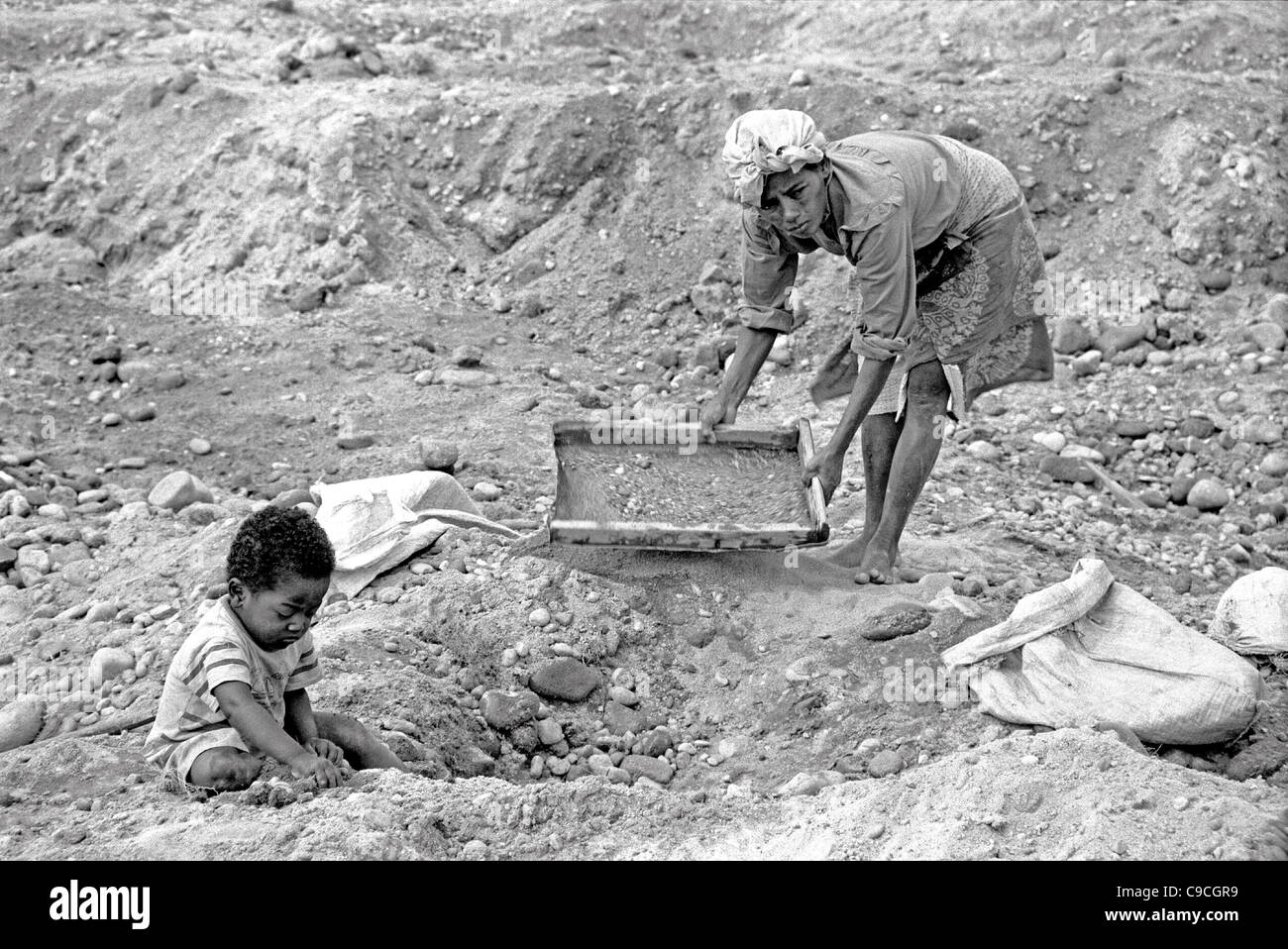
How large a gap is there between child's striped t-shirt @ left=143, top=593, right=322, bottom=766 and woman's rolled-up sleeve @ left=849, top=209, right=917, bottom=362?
5.50ft

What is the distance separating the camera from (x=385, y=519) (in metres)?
4.35

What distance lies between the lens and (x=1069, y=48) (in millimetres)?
8250

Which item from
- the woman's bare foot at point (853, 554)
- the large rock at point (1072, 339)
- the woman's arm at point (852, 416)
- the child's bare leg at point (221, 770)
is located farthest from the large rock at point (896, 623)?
the large rock at point (1072, 339)

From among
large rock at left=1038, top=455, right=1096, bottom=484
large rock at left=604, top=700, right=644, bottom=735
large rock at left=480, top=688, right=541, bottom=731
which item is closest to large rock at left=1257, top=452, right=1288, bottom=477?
large rock at left=1038, top=455, right=1096, bottom=484

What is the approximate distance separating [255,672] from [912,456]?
2037mm

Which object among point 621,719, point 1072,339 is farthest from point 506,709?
point 1072,339

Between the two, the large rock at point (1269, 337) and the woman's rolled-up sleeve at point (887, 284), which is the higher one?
the woman's rolled-up sleeve at point (887, 284)

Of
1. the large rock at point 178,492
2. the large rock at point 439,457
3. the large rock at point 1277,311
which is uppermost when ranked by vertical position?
the large rock at point 1277,311

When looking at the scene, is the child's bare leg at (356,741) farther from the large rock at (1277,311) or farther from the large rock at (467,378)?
the large rock at (1277,311)

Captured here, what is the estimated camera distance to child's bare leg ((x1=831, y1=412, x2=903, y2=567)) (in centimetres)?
422

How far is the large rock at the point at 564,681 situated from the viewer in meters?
3.74

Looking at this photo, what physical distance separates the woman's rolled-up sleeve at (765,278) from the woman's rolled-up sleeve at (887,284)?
1.07ft

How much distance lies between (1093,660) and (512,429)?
280cm

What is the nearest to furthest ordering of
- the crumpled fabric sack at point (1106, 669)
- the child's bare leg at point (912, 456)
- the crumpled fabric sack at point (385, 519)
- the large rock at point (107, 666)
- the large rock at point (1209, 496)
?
the crumpled fabric sack at point (1106, 669), the large rock at point (107, 666), the child's bare leg at point (912, 456), the crumpled fabric sack at point (385, 519), the large rock at point (1209, 496)
